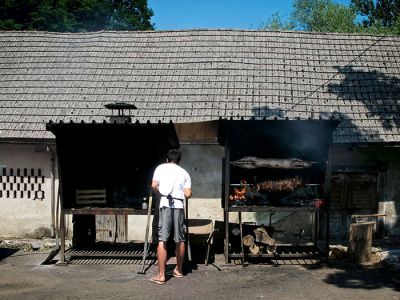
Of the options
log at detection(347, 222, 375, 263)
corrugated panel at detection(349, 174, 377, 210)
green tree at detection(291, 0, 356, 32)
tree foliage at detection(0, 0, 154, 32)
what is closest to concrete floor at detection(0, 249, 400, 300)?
log at detection(347, 222, 375, 263)

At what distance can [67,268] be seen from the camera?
8.84m

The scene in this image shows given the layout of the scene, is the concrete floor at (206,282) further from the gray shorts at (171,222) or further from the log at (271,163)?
the log at (271,163)

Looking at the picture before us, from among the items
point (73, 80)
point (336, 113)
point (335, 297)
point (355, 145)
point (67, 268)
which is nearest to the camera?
point (335, 297)

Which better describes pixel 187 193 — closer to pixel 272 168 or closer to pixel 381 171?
pixel 272 168

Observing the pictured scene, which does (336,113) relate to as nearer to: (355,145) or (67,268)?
(355,145)

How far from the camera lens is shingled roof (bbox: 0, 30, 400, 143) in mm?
12539

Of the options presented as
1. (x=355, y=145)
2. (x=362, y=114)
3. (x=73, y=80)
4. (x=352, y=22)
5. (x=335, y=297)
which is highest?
(x=352, y=22)

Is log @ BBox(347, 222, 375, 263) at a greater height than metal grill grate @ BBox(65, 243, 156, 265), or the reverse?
log @ BBox(347, 222, 375, 263)

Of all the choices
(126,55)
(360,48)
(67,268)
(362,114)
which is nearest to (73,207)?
(67,268)

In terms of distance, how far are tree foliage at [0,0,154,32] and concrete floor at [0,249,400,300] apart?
928 inches

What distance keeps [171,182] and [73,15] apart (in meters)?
26.3

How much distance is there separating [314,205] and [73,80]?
8.44 m

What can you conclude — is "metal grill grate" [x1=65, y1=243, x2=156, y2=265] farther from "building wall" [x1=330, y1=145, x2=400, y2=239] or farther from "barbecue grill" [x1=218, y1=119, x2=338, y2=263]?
"building wall" [x1=330, y1=145, x2=400, y2=239]

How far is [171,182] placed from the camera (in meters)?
8.05
